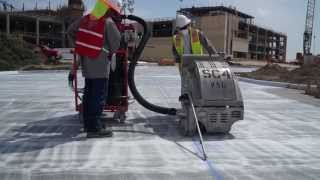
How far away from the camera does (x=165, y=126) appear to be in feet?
23.1

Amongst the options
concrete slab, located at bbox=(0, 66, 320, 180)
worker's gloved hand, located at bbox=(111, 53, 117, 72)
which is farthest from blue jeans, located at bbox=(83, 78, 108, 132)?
worker's gloved hand, located at bbox=(111, 53, 117, 72)

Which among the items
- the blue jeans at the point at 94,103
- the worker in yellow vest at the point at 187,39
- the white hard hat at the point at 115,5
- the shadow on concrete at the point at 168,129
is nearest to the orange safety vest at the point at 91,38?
the white hard hat at the point at 115,5

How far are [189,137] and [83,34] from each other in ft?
6.33

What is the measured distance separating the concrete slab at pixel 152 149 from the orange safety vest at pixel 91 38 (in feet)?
3.67

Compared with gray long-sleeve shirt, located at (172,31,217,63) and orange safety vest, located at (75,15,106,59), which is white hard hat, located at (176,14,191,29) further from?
orange safety vest, located at (75,15,106,59)

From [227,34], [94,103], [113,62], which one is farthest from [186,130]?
[227,34]

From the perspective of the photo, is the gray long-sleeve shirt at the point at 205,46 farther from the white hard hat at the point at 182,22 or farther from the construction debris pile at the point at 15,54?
the construction debris pile at the point at 15,54

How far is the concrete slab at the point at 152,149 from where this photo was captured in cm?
453

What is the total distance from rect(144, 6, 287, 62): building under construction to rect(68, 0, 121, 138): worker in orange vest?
62.8 m

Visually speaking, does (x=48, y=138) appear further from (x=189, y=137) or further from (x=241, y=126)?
(x=241, y=126)

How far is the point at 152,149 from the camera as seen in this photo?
548 centimetres

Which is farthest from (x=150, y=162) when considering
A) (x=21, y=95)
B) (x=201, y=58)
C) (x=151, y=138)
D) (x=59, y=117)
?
(x=21, y=95)

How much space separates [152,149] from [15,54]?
27.4 m

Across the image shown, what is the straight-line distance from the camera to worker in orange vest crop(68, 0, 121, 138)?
19.6 ft
